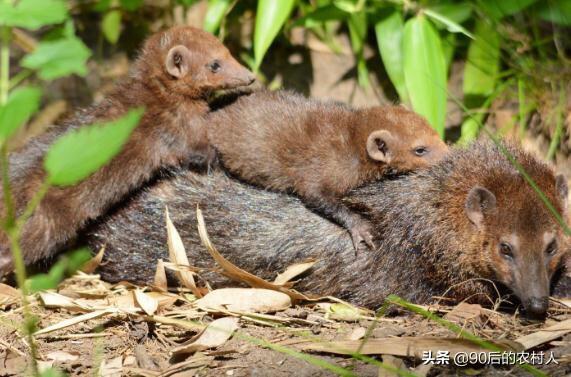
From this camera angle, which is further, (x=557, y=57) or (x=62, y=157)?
(x=557, y=57)

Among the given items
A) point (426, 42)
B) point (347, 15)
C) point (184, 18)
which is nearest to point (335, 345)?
point (426, 42)

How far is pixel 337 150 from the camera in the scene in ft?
15.9

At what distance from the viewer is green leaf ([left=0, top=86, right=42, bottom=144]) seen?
2.36 metres

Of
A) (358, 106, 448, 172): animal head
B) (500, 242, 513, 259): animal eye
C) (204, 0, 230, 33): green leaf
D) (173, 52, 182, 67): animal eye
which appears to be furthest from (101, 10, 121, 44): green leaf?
(500, 242, 513, 259): animal eye

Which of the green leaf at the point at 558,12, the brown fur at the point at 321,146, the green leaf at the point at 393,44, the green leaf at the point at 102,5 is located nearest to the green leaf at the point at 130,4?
the green leaf at the point at 102,5

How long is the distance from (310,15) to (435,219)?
2.33m

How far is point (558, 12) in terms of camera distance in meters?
6.07

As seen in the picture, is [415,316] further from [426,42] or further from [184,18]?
[184,18]

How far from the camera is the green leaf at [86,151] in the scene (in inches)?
90.3

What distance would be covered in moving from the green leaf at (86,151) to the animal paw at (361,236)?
2.54 m

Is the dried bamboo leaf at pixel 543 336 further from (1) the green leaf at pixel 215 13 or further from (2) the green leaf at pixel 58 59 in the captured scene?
(1) the green leaf at pixel 215 13

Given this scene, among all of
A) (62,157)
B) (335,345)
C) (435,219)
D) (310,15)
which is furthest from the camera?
(310,15)

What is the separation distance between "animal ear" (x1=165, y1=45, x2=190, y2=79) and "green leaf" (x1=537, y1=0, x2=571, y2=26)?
9.05 ft

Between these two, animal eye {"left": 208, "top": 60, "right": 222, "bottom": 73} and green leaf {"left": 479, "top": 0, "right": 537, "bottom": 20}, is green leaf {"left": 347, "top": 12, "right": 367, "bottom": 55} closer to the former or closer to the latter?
green leaf {"left": 479, "top": 0, "right": 537, "bottom": 20}
